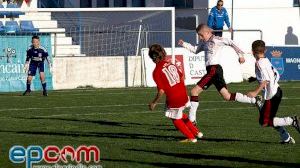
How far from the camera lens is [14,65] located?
3434 cm

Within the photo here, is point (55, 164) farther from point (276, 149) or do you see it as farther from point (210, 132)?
point (210, 132)

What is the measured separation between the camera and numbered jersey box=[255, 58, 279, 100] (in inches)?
668

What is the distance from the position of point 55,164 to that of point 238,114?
945 centimetres

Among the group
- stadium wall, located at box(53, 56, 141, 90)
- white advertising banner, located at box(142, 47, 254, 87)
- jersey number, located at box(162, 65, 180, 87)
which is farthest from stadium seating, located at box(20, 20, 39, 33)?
jersey number, located at box(162, 65, 180, 87)

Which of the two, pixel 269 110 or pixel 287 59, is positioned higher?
pixel 287 59

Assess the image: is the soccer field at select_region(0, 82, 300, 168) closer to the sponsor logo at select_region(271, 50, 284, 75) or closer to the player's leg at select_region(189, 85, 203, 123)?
the player's leg at select_region(189, 85, 203, 123)

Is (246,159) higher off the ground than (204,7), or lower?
lower

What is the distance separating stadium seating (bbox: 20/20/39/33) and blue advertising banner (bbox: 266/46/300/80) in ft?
28.3

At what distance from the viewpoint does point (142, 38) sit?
39500 millimetres

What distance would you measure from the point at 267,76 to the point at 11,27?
72.2 feet

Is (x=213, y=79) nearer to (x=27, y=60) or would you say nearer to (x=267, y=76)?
(x=267, y=76)

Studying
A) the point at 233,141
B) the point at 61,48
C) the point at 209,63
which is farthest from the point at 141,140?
the point at 61,48

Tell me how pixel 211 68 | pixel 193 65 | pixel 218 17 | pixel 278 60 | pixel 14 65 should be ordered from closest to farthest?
pixel 211 68
pixel 14 65
pixel 193 65
pixel 218 17
pixel 278 60

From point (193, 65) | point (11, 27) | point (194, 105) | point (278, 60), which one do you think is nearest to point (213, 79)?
point (194, 105)
